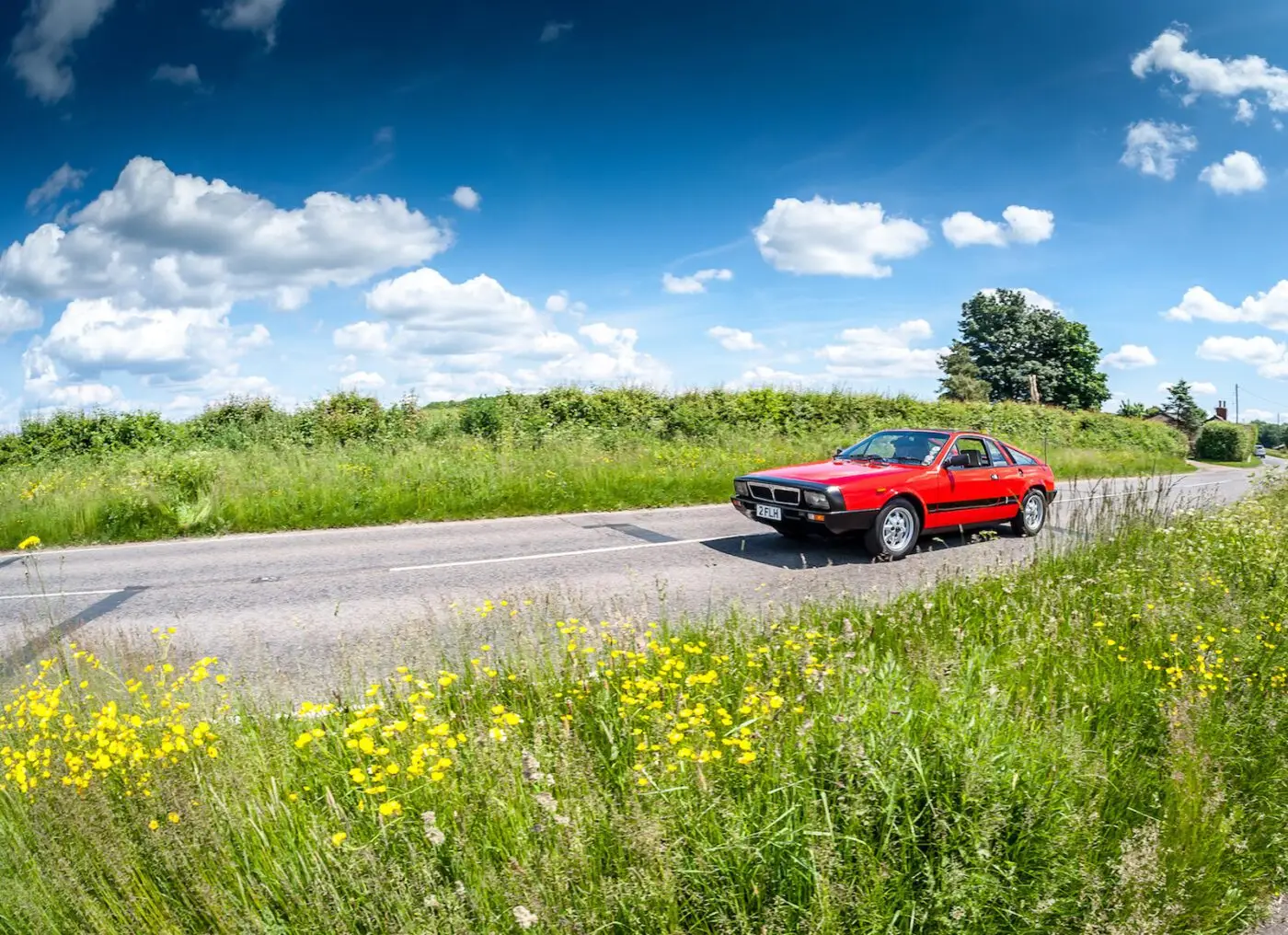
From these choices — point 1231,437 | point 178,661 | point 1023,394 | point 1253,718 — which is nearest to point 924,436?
point 1253,718

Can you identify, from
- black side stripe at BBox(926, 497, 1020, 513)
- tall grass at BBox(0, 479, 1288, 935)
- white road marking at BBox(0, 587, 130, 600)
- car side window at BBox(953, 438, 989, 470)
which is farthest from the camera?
car side window at BBox(953, 438, 989, 470)

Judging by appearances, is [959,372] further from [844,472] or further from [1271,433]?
[1271,433]

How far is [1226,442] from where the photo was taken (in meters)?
62.5

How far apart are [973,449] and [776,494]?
3.22 m

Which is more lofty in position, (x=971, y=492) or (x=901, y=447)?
(x=901, y=447)

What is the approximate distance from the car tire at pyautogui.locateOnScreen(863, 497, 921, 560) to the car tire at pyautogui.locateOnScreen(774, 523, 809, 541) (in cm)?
76

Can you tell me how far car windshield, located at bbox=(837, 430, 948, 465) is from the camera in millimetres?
9922

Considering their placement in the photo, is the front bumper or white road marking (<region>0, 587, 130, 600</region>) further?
the front bumper

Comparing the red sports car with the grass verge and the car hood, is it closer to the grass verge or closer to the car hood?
the car hood

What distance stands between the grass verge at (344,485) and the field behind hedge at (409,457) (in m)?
0.04

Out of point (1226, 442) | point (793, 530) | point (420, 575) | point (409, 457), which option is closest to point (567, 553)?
point (420, 575)

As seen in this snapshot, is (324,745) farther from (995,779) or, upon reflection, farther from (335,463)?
(335,463)

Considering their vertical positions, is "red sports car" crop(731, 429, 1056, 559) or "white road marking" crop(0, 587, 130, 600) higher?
"red sports car" crop(731, 429, 1056, 559)

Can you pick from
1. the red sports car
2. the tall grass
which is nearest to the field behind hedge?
the red sports car
